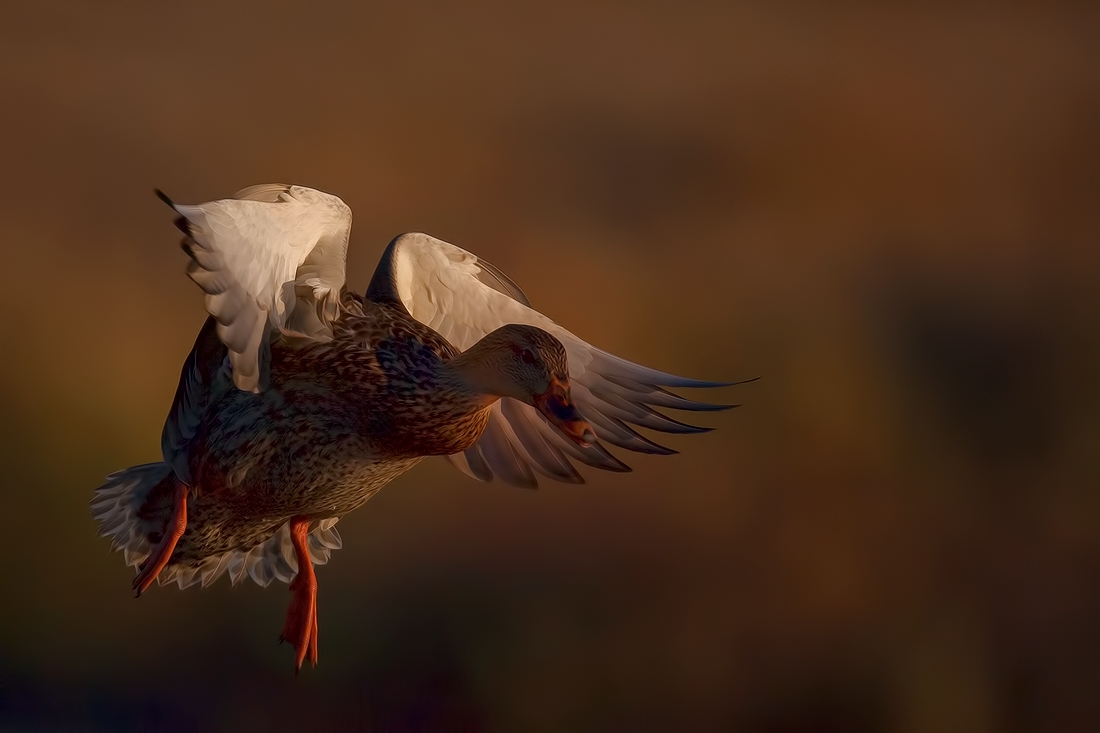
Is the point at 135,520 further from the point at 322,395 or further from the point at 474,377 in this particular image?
the point at 474,377

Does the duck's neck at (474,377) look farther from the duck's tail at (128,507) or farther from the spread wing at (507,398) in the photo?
the duck's tail at (128,507)

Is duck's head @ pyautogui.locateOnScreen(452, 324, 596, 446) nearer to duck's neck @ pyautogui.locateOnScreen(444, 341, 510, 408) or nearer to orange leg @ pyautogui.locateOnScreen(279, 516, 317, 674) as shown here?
duck's neck @ pyautogui.locateOnScreen(444, 341, 510, 408)

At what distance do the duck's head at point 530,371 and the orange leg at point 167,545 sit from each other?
0.39m

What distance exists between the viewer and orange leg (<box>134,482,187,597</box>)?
1.17 metres

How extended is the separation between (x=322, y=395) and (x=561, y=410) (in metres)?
0.27

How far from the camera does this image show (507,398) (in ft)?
4.59

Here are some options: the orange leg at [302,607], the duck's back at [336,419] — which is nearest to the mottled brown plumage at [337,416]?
the duck's back at [336,419]

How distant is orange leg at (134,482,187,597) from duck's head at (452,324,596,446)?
0.39 metres

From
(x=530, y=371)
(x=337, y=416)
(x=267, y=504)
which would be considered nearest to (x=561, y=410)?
(x=530, y=371)

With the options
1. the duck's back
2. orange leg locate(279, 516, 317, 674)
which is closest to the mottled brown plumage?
the duck's back

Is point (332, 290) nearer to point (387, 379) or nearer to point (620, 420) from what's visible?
point (387, 379)

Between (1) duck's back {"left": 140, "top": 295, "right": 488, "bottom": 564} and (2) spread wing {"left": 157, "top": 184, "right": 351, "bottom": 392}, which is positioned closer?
(2) spread wing {"left": 157, "top": 184, "right": 351, "bottom": 392}

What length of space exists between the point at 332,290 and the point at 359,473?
0.64 ft

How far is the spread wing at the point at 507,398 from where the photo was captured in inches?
50.6
